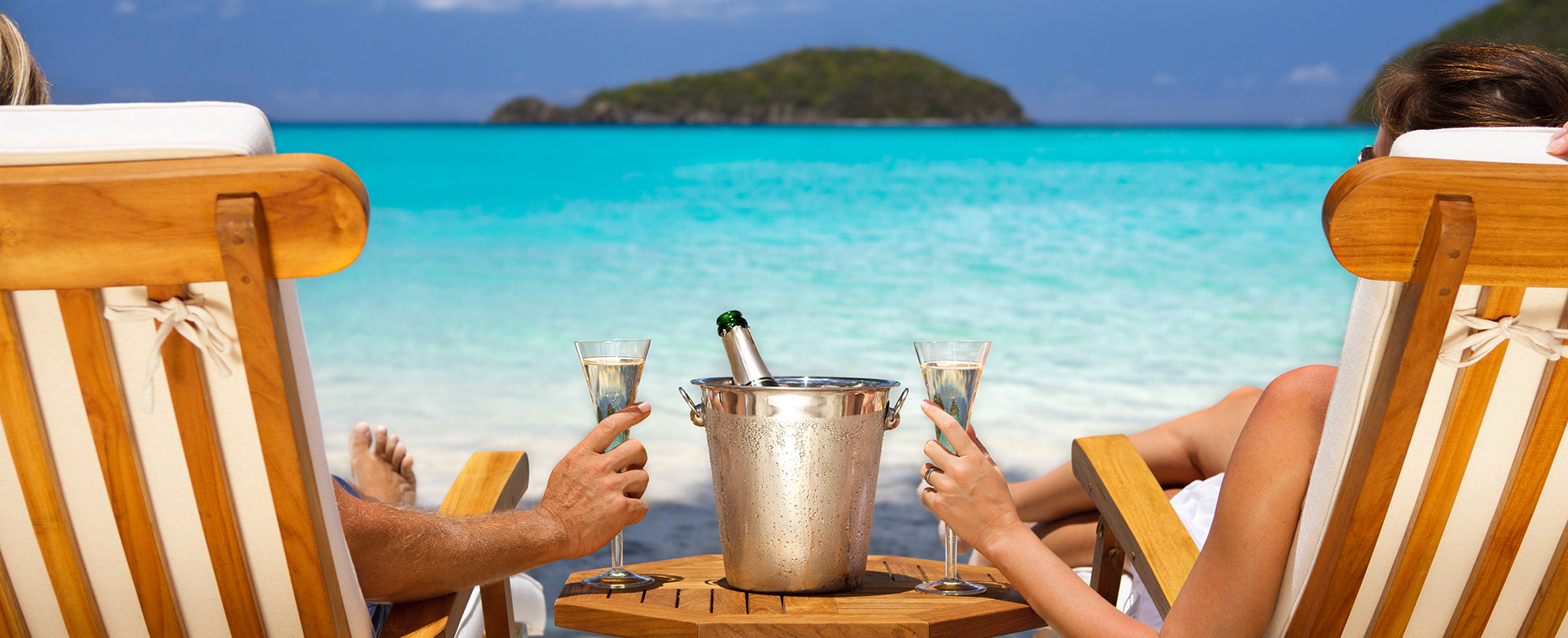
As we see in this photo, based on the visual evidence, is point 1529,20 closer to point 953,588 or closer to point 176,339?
point 953,588

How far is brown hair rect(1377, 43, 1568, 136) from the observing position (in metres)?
1.48

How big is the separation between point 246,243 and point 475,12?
137ft

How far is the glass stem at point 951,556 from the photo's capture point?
1.70 metres

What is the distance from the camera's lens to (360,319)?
7.59 metres

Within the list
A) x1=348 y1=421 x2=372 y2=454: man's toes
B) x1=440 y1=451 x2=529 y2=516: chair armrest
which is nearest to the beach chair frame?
x1=440 y1=451 x2=529 y2=516: chair armrest

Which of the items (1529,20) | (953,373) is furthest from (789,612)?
(1529,20)

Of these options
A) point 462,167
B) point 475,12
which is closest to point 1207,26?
point 475,12

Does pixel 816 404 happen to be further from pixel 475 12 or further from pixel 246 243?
pixel 475 12

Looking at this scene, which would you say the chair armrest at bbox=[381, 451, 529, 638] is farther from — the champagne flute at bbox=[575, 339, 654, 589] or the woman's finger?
the woman's finger

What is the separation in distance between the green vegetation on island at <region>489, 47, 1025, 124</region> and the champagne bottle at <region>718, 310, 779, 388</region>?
42.8 meters

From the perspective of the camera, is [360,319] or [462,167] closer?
[360,319]

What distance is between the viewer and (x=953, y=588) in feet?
5.60

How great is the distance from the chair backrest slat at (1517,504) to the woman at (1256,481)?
0.20m

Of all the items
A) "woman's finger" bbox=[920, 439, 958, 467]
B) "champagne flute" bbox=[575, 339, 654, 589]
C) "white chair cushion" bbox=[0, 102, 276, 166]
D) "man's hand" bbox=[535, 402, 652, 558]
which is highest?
"white chair cushion" bbox=[0, 102, 276, 166]
